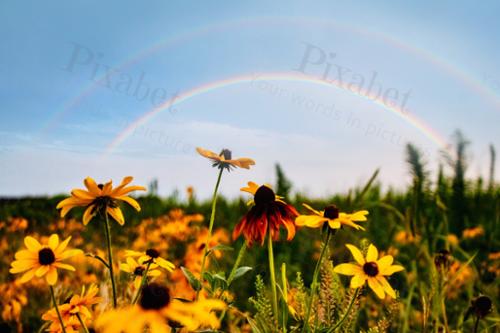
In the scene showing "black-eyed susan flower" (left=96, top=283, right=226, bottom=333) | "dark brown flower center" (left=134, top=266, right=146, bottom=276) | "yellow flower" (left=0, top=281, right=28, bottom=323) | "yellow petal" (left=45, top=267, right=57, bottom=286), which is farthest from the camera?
"yellow flower" (left=0, top=281, right=28, bottom=323)

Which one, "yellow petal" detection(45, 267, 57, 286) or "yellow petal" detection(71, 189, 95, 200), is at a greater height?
"yellow petal" detection(71, 189, 95, 200)

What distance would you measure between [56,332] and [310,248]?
353cm

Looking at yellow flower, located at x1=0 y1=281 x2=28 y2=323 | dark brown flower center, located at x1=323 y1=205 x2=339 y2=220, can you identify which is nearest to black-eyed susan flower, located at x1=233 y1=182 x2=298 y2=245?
dark brown flower center, located at x1=323 y1=205 x2=339 y2=220

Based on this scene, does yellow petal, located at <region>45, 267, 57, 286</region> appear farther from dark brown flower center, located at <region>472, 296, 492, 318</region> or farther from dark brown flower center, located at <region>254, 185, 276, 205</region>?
dark brown flower center, located at <region>472, 296, 492, 318</region>

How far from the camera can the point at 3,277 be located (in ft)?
12.6

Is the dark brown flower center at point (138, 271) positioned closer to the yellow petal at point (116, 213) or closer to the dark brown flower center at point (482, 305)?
the yellow petal at point (116, 213)

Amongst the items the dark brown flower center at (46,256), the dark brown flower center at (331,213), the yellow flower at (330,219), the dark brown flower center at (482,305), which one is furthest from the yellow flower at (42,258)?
the dark brown flower center at (482,305)

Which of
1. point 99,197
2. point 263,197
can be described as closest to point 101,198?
point 99,197

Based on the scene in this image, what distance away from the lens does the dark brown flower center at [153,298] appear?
74 centimetres

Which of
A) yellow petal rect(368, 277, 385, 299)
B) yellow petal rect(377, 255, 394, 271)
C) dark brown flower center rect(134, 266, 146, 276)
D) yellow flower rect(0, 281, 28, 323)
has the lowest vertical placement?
yellow flower rect(0, 281, 28, 323)

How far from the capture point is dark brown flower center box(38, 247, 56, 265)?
1091mm

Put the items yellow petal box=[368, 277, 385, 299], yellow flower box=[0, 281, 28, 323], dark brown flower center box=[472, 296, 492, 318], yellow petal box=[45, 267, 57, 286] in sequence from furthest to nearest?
yellow flower box=[0, 281, 28, 323] → dark brown flower center box=[472, 296, 492, 318] → yellow petal box=[368, 277, 385, 299] → yellow petal box=[45, 267, 57, 286]

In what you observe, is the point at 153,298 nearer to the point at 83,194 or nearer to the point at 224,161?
the point at 83,194

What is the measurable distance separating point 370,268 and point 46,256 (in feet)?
2.71
